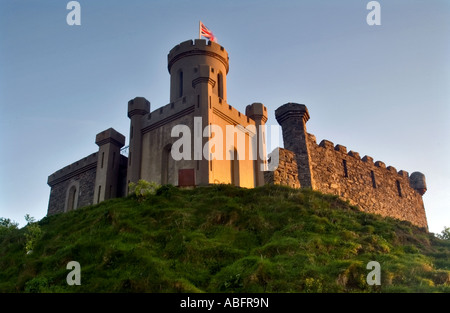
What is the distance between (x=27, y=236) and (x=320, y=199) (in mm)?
13253

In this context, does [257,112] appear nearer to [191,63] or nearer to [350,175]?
[191,63]

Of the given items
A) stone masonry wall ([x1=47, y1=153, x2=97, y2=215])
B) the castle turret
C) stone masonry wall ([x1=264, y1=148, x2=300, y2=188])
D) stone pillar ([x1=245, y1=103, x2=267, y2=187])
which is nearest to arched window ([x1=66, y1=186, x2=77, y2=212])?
stone masonry wall ([x1=47, y1=153, x2=97, y2=215])

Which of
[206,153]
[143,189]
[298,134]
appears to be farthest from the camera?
[298,134]

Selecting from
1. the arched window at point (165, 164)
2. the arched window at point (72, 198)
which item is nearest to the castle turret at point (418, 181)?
the arched window at point (165, 164)

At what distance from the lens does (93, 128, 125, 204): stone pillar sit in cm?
2730

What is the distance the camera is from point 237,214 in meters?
17.1

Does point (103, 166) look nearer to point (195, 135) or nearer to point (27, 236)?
point (195, 135)

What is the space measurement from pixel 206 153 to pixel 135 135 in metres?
5.80

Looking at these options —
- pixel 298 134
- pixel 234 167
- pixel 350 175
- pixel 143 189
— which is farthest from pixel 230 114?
pixel 350 175

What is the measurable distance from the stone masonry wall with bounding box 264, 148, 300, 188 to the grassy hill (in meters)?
3.90

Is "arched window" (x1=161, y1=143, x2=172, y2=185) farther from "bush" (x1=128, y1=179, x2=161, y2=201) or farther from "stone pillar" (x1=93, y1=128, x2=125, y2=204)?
"stone pillar" (x1=93, y1=128, x2=125, y2=204)

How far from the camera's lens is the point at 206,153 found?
75.7ft
